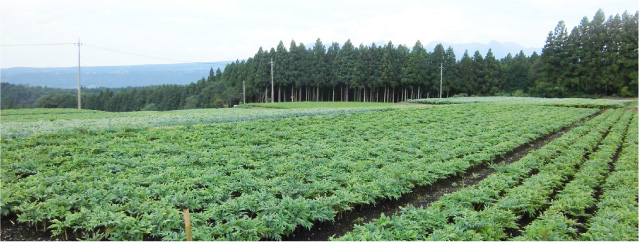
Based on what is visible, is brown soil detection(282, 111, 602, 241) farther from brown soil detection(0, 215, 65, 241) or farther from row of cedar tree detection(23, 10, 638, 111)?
row of cedar tree detection(23, 10, 638, 111)

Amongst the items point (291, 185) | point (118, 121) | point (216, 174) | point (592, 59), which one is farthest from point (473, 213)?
point (592, 59)

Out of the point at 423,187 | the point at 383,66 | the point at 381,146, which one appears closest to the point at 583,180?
the point at 423,187

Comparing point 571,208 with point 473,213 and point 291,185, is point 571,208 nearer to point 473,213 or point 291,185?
point 473,213

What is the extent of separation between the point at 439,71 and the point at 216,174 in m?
53.9

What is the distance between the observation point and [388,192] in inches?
255

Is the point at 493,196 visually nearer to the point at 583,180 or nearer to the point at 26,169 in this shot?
the point at 583,180

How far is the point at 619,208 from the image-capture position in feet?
19.2

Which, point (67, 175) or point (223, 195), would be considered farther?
point (67, 175)

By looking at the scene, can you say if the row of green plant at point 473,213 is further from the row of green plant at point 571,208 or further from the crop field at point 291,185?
the row of green plant at point 571,208

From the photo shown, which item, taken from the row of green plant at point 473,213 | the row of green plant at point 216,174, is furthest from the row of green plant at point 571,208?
the row of green plant at point 216,174

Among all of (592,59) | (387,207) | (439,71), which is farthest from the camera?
(439,71)

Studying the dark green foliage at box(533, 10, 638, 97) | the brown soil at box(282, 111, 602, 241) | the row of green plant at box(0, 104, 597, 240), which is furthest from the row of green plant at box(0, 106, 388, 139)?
the dark green foliage at box(533, 10, 638, 97)

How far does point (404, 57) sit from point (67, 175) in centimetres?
5407

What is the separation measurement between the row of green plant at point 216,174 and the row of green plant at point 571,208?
2.07m
